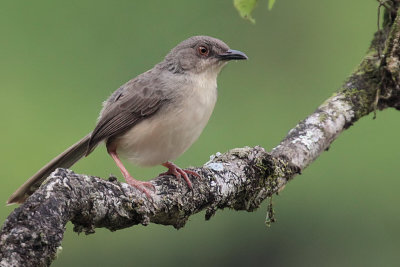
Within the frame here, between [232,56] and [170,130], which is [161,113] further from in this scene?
[232,56]

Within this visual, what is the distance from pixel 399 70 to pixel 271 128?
1643 millimetres

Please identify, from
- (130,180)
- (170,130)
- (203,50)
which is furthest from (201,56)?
(130,180)

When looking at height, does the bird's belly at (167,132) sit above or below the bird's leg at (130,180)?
above

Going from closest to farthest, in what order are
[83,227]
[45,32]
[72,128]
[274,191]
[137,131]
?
[83,227]
[274,191]
[137,131]
[72,128]
[45,32]

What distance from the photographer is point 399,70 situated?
4.69 metres

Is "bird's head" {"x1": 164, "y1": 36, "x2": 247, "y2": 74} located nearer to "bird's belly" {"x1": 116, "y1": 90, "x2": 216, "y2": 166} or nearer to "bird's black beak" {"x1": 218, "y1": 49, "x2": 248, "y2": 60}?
"bird's black beak" {"x1": 218, "y1": 49, "x2": 248, "y2": 60}

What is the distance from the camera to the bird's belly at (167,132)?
4.43 metres

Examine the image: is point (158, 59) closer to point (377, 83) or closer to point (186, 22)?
point (186, 22)

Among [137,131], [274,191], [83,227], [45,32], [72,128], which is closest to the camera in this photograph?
[83,227]

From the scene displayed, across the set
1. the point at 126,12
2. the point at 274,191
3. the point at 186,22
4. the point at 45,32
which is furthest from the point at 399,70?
the point at 45,32

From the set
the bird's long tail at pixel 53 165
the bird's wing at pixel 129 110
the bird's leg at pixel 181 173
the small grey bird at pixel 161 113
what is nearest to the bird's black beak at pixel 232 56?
the small grey bird at pixel 161 113

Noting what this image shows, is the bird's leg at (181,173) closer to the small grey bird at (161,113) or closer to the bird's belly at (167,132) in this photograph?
the small grey bird at (161,113)

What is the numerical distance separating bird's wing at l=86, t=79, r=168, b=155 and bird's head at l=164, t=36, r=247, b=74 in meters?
0.29

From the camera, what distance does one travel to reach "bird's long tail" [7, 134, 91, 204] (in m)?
4.33
